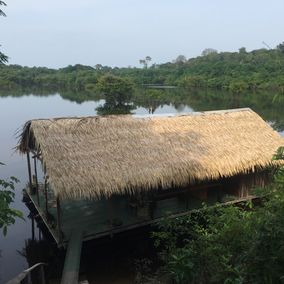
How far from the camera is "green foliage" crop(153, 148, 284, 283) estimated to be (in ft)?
10.7

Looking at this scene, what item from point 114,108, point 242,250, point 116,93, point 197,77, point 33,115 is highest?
point 197,77

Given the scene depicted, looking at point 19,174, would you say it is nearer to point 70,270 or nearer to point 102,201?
point 102,201

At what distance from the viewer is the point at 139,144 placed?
11359 mm

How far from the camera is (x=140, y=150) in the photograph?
438 inches

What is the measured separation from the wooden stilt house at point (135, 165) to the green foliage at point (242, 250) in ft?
11.6

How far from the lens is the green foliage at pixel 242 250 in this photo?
3.25 metres

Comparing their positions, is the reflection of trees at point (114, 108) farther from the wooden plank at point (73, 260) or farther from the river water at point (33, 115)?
the wooden plank at point (73, 260)

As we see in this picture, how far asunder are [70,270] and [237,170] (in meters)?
6.06

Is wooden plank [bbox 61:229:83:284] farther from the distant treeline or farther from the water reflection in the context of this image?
the distant treeline

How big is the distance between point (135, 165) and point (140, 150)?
2.50 feet

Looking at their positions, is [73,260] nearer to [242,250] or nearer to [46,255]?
[46,255]

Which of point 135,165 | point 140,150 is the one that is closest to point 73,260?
point 135,165

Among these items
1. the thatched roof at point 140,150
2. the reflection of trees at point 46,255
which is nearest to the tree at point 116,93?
the thatched roof at point 140,150

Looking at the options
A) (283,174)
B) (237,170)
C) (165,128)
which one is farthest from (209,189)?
(283,174)
